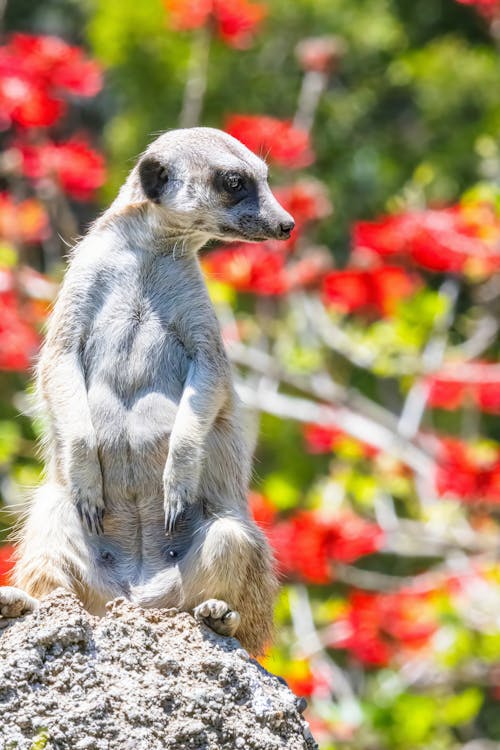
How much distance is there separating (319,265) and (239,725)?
4687 millimetres

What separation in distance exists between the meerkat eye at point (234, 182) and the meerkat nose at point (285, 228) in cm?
22

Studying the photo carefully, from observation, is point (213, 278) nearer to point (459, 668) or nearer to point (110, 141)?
point (459, 668)

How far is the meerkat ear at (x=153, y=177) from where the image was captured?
453 centimetres

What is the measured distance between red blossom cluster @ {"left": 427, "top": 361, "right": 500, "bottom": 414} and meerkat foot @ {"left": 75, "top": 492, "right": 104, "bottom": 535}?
11.6 ft

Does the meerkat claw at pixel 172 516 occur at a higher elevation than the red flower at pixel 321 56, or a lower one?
higher

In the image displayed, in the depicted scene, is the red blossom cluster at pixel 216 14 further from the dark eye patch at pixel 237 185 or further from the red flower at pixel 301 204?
the dark eye patch at pixel 237 185

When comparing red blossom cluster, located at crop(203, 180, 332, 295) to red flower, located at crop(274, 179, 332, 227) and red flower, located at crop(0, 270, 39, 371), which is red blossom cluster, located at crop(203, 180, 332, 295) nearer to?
red flower, located at crop(274, 179, 332, 227)

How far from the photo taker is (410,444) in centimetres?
771

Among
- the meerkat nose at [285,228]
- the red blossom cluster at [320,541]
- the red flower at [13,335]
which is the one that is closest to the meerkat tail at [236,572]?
the meerkat nose at [285,228]

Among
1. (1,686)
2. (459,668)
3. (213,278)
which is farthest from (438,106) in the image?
(1,686)

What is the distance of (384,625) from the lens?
782cm

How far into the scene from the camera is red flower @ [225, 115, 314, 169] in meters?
8.33

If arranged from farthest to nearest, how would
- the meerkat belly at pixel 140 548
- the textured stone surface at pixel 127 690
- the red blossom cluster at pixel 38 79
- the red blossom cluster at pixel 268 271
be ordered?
the red blossom cluster at pixel 268 271, the red blossom cluster at pixel 38 79, the meerkat belly at pixel 140 548, the textured stone surface at pixel 127 690

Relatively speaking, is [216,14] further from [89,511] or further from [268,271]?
[89,511]
